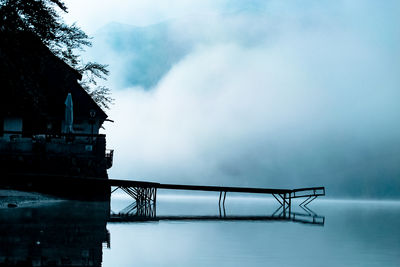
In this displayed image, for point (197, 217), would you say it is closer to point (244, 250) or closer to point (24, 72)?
point (24, 72)

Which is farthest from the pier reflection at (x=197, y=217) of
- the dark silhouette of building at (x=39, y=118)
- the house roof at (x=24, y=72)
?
the house roof at (x=24, y=72)

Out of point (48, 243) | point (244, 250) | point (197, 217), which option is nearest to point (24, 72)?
point (197, 217)

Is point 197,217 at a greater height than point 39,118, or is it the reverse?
point 39,118

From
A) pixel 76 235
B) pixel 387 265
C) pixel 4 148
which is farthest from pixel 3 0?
pixel 387 265

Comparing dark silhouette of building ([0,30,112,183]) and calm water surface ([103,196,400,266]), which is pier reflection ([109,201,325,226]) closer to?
dark silhouette of building ([0,30,112,183])

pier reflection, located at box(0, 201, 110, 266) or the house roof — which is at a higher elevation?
the house roof

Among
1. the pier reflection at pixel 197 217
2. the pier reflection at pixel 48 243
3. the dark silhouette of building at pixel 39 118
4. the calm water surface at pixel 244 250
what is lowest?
the pier reflection at pixel 197 217

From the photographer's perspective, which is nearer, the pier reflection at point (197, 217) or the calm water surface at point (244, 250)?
the calm water surface at point (244, 250)

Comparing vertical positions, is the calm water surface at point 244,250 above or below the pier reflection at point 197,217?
above

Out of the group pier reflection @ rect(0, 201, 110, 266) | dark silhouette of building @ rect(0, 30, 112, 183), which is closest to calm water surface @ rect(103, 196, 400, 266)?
pier reflection @ rect(0, 201, 110, 266)

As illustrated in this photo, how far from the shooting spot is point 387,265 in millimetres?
11047

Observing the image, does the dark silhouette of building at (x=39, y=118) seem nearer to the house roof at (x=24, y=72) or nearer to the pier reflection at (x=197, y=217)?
the house roof at (x=24, y=72)

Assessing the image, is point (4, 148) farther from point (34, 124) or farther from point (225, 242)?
point (225, 242)

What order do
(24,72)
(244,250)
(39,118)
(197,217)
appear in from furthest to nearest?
1. (39,118)
2. (197,217)
3. (24,72)
4. (244,250)
